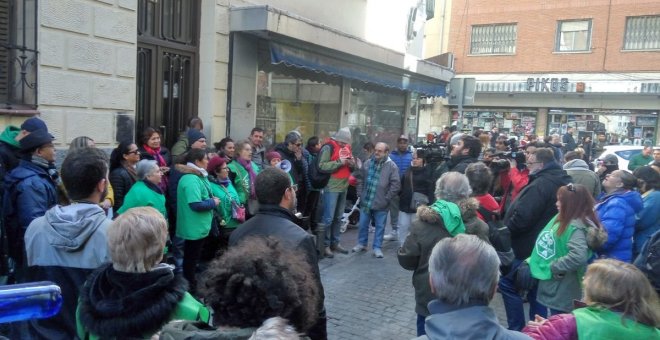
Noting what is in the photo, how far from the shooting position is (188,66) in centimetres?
788

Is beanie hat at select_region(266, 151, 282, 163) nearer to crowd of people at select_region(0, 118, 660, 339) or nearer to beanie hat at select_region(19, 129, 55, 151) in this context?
crowd of people at select_region(0, 118, 660, 339)

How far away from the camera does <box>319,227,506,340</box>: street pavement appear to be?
15.8 feet

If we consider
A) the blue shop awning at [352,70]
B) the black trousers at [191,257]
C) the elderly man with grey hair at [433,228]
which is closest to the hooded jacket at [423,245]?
the elderly man with grey hair at [433,228]

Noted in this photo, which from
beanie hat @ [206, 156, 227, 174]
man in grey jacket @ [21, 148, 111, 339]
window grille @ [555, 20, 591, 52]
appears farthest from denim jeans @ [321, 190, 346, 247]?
window grille @ [555, 20, 591, 52]

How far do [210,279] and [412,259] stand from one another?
221 cm

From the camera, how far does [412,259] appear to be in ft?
11.8

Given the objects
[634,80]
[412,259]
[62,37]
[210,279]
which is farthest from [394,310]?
[634,80]

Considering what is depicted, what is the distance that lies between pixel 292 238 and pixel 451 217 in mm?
1356

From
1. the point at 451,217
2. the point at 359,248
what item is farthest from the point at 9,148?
the point at 359,248

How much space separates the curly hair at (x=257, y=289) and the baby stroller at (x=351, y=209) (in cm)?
707

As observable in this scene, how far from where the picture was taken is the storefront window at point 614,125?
22719 mm

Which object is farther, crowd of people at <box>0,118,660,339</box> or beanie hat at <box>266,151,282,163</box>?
beanie hat at <box>266,151,282,163</box>

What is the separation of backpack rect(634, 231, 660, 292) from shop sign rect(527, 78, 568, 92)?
22076mm

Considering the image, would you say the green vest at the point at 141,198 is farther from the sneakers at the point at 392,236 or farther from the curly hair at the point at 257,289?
the sneakers at the point at 392,236
